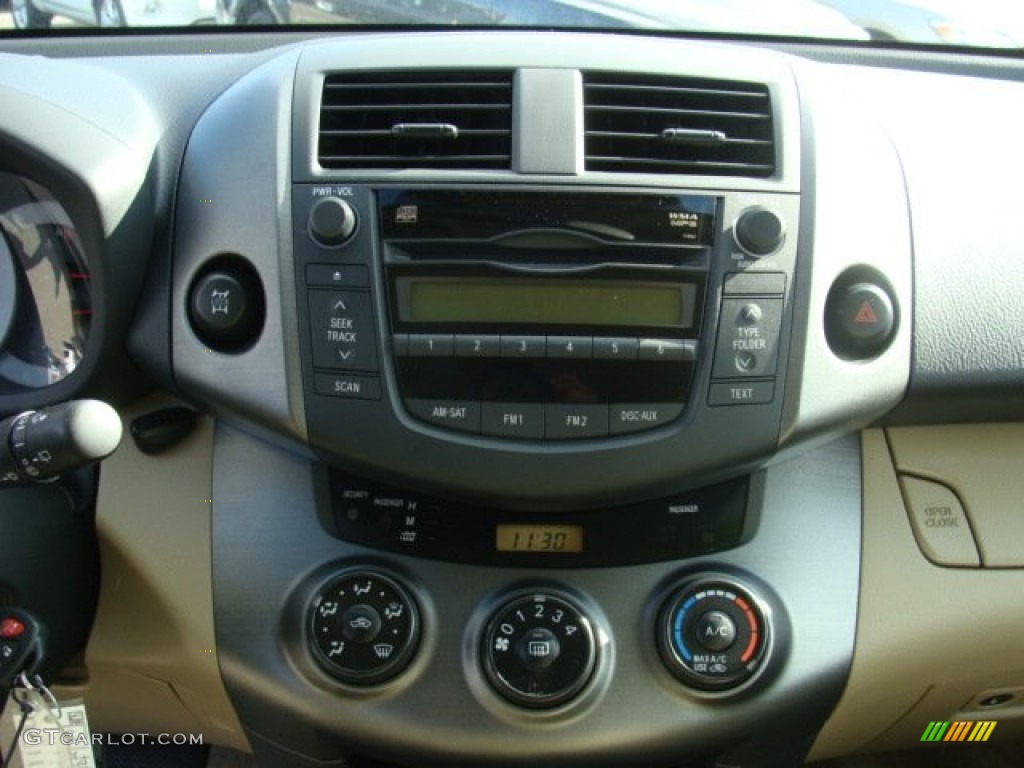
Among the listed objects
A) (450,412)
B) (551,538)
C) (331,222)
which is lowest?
(551,538)

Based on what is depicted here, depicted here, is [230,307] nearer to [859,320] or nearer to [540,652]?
[540,652]

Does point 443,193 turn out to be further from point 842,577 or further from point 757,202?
point 842,577

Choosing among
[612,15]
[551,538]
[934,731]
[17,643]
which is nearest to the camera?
[17,643]

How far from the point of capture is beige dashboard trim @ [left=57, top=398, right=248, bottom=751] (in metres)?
1.44

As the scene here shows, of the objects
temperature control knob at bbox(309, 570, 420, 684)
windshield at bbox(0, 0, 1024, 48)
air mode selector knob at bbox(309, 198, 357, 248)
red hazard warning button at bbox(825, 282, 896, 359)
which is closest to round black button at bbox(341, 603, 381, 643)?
temperature control knob at bbox(309, 570, 420, 684)

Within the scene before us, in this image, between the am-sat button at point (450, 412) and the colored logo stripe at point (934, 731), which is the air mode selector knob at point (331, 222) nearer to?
the am-sat button at point (450, 412)

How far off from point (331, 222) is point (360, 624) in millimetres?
518

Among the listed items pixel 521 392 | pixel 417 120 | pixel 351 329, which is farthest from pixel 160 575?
pixel 417 120

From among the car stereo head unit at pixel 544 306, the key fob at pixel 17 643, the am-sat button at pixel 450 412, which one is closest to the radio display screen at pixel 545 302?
the car stereo head unit at pixel 544 306

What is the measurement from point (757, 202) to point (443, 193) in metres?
0.39

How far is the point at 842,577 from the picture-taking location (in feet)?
4.68

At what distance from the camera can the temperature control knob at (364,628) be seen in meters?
1.35

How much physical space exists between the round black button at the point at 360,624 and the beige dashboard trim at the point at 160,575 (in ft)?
0.71

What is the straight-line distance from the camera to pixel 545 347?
1.29m
